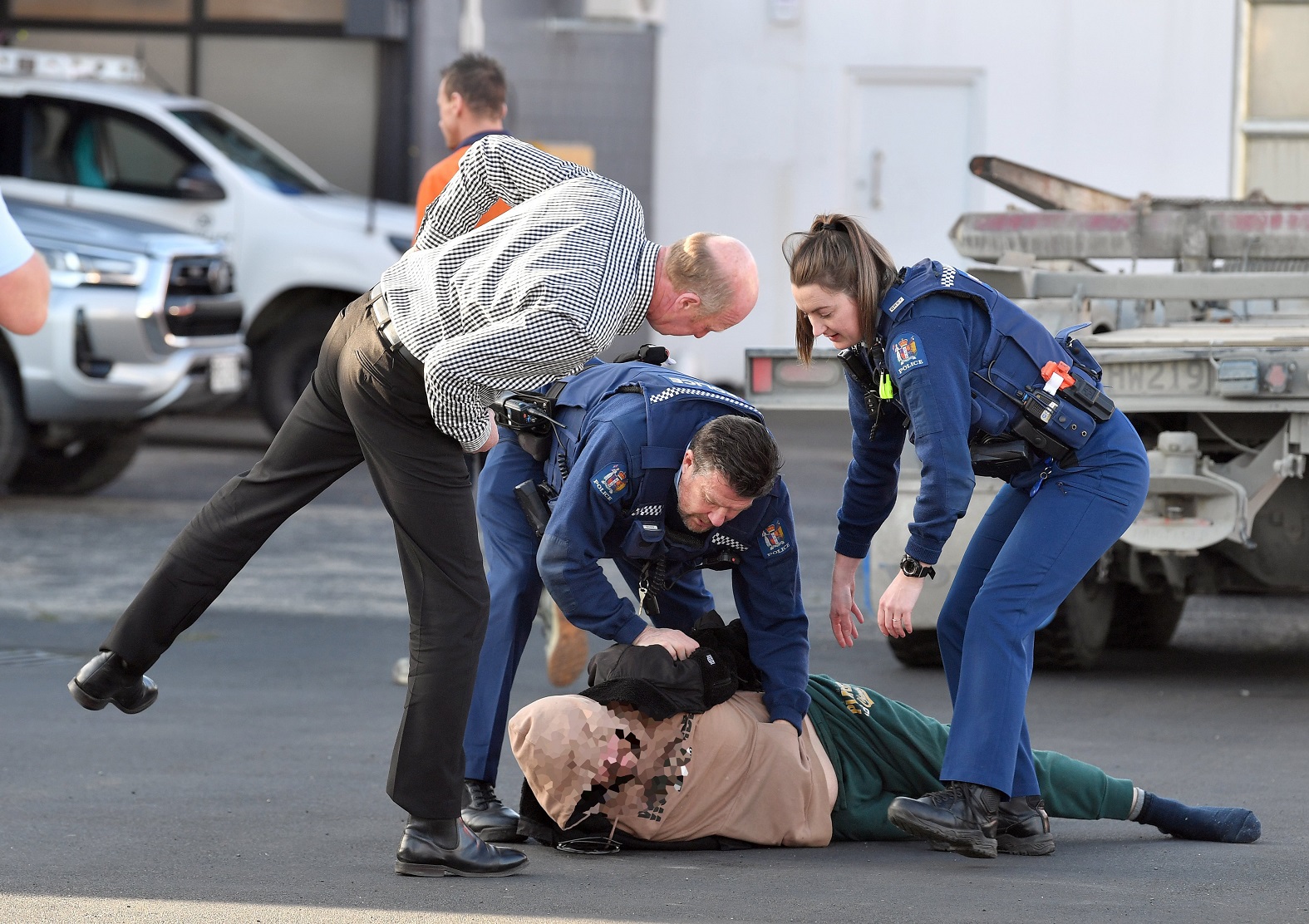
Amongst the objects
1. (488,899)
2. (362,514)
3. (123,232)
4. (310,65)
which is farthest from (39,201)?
(488,899)

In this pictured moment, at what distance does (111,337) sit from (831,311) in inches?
269

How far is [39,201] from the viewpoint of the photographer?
1073 centimetres

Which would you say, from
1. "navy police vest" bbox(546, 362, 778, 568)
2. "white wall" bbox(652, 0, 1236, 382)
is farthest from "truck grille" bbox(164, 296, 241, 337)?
"navy police vest" bbox(546, 362, 778, 568)

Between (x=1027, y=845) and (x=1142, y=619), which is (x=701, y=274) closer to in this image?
(x=1027, y=845)

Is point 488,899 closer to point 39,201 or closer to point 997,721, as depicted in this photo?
point 997,721

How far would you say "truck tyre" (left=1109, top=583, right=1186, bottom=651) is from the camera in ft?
24.4

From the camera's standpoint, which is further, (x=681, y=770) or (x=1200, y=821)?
(x=1200, y=821)

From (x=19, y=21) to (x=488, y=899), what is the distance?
14.4m

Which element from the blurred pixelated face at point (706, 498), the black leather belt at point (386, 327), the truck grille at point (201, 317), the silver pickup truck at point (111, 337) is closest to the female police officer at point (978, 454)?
the blurred pixelated face at point (706, 498)

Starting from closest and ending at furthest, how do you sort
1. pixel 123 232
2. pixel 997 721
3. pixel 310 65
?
pixel 997 721 < pixel 123 232 < pixel 310 65

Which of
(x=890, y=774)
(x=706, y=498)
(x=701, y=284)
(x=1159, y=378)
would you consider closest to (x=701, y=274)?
(x=701, y=284)

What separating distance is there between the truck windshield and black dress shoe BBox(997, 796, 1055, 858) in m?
9.53

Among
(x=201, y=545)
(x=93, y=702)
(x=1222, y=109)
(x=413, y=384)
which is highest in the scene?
(x=1222, y=109)

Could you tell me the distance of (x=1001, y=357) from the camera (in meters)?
4.38
